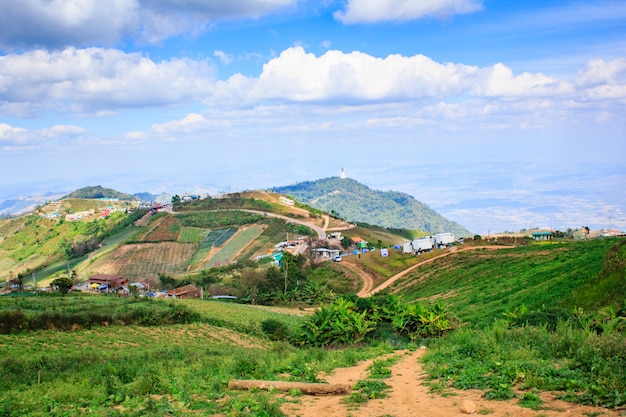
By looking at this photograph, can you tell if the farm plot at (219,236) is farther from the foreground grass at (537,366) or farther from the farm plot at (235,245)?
the foreground grass at (537,366)

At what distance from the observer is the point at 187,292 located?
197ft

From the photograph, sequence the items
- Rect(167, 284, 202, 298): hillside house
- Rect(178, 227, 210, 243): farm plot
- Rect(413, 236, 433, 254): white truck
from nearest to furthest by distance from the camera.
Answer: Rect(167, 284, 202, 298): hillside house < Rect(413, 236, 433, 254): white truck < Rect(178, 227, 210, 243): farm plot

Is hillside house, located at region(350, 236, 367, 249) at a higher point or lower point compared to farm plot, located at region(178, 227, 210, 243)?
lower

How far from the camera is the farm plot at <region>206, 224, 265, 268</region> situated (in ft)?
285

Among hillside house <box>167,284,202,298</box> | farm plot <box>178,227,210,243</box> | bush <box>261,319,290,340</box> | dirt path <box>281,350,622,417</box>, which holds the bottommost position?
hillside house <box>167,284,202,298</box>

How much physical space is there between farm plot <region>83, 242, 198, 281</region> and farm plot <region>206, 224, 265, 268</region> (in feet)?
19.5

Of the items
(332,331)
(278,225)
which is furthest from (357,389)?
(278,225)

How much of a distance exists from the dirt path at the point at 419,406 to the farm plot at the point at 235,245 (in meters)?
74.4

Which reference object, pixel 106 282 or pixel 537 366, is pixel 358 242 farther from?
pixel 537 366

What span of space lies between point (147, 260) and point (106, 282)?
727 inches

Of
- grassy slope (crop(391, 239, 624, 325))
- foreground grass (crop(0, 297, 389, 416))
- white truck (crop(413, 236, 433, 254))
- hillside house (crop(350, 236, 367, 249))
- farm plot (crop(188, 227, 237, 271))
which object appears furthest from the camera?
farm plot (crop(188, 227, 237, 271))

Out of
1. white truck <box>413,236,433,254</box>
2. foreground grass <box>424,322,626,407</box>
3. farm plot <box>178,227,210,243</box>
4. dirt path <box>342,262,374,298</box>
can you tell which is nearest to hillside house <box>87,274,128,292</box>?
farm plot <box>178,227,210,243</box>

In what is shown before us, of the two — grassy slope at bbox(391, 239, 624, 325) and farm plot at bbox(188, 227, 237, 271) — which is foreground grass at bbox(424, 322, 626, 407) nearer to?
grassy slope at bbox(391, 239, 624, 325)

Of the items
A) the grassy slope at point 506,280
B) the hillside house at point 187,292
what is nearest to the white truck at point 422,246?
the grassy slope at point 506,280
